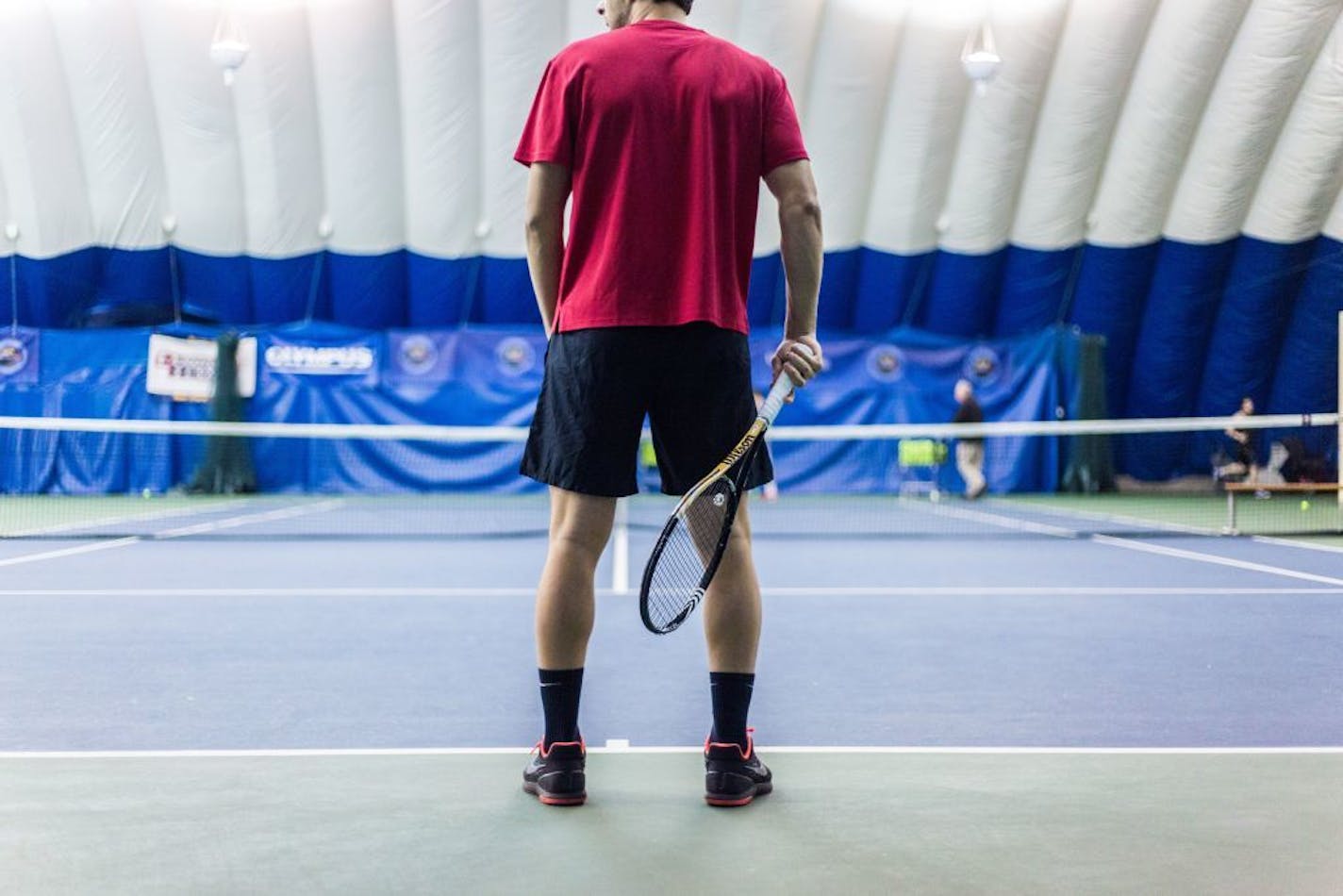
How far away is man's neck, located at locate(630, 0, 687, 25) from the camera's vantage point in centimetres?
268

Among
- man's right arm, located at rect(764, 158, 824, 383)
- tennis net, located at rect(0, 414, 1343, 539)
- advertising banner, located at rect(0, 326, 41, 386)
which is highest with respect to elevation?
man's right arm, located at rect(764, 158, 824, 383)

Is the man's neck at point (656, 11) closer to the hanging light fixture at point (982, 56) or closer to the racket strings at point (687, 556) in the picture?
the racket strings at point (687, 556)

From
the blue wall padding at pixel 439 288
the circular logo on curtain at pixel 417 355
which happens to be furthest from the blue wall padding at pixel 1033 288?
the circular logo on curtain at pixel 417 355

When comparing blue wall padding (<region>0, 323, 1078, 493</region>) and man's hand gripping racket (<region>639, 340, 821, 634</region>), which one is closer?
man's hand gripping racket (<region>639, 340, 821, 634</region>)

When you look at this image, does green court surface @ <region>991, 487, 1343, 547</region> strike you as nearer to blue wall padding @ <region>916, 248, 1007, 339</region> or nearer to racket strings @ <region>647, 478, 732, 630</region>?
blue wall padding @ <region>916, 248, 1007, 339</region>

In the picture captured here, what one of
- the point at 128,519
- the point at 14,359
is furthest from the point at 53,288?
the point at 128,519

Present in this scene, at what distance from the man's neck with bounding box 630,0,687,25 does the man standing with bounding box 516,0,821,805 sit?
35 mm

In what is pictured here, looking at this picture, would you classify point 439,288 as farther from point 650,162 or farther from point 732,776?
point 732,776

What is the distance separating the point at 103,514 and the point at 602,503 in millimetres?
12098

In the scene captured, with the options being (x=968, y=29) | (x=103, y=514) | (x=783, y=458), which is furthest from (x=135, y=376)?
(x=968, y=29)

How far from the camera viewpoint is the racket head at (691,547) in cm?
249

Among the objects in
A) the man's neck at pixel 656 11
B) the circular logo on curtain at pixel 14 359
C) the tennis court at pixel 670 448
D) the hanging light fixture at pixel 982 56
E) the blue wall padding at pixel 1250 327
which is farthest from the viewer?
the blue wall padding at pixel 1250 327

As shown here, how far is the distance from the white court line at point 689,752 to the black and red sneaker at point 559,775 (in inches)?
13.3

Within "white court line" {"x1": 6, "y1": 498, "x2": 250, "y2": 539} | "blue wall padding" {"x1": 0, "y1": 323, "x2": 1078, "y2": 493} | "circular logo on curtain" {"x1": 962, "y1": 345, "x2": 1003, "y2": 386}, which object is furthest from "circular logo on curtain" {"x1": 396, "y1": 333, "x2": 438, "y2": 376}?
"circular logo on curtain" {"x1": 962, "y1": 345, "x2": 1003, "y2": 386}
